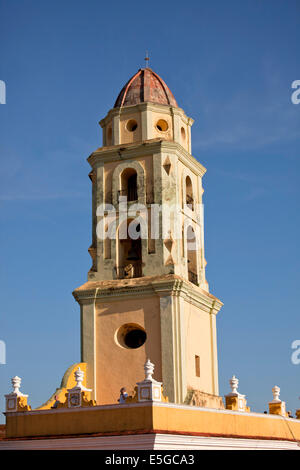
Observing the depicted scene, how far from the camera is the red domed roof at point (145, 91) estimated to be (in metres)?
32.3

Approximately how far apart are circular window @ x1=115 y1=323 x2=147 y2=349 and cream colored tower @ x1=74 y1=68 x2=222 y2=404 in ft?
0.12

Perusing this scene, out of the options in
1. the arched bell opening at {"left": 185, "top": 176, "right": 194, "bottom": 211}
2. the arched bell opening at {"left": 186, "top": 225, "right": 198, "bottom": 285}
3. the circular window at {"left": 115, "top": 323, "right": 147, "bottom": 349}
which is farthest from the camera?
the arched bell opening at {"left": 185, "top": 176, "right": 194, "bottom": 211}

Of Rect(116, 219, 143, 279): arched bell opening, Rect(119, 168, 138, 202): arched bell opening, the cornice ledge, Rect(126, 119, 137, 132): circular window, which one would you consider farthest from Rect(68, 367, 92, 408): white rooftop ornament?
Rect(126, 119, 137, 132): circular window

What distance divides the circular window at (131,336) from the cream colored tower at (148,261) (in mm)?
36

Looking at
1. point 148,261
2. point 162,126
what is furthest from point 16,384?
point 162,126

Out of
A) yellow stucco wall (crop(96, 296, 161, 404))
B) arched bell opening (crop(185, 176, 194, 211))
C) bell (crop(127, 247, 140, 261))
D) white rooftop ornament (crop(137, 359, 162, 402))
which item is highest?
arched bell opening (crop(185, 176, 194, 211))

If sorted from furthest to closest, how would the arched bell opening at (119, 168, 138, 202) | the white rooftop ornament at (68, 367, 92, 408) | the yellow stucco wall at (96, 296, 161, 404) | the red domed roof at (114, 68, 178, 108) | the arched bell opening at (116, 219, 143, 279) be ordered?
the red domed roof at (114, 68, 178, 108) < the arched bell opening at (119, 168, 138, 202) < the arched bell opening at (116, 219, 143, 279) < the yellow stucco wall at (96, 296, 161, 404) < the white rooftop ornament at (68, 367, 92, 408)

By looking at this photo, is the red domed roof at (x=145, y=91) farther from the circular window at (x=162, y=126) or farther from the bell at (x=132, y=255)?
the bell at (x=132, y=255)

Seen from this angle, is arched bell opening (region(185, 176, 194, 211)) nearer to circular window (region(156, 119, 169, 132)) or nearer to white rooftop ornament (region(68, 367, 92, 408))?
circular window (region(156, 119, 169, 132))

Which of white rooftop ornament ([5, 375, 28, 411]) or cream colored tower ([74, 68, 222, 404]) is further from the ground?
cream colored tower ([74, 68, 222, 404])

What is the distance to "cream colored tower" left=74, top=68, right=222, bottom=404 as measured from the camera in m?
28.7

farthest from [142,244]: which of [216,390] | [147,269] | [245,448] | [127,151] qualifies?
[245,448]

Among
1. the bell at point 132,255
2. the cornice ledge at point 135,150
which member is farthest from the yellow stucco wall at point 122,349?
the cornice ledge at point 135,150

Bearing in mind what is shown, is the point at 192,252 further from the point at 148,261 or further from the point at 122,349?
the point at 122,349
